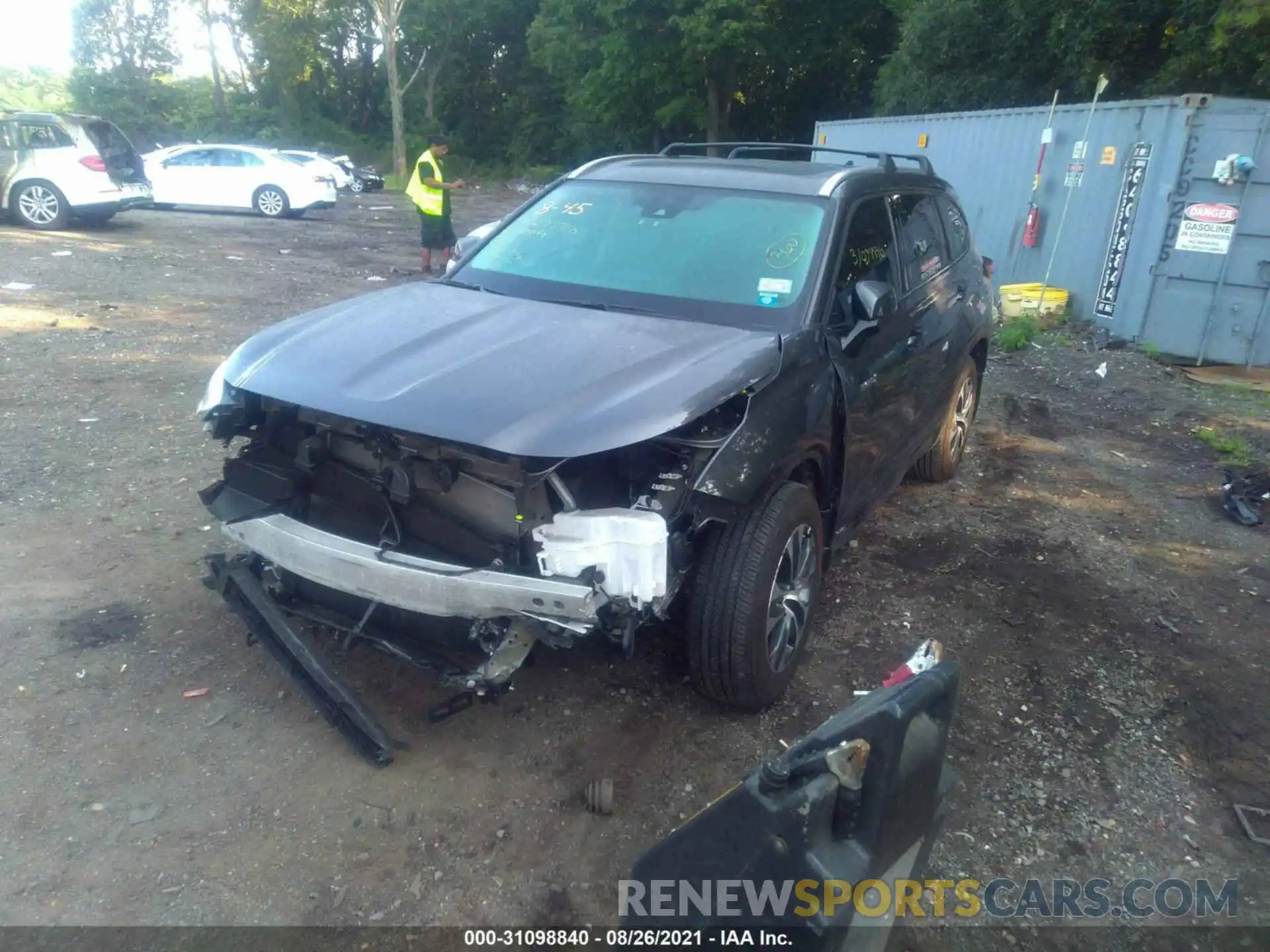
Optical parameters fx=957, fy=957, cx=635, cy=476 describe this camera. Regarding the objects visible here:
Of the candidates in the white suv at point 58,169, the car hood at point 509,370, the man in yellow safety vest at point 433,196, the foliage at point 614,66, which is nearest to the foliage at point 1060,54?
the foliage at point 614,66

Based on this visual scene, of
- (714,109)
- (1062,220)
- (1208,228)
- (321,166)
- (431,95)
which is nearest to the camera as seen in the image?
(1208,228)

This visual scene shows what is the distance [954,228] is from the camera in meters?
5.57

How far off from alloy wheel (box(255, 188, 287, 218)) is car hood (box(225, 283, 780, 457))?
17.3 m

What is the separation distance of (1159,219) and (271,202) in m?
16.3

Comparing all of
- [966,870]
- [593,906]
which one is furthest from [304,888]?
[966,870]

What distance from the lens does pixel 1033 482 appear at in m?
6.24

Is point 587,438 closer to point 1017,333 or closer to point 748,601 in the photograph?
point 748,601

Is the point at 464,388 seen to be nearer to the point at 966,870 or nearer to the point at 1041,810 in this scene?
the point at 966,870

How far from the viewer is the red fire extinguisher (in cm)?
1156

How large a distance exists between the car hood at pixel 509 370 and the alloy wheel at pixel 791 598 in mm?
723

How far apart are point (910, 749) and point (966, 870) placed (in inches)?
47.7

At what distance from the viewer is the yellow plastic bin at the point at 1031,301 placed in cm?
1073

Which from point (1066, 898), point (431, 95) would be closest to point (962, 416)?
point (1066, 898)

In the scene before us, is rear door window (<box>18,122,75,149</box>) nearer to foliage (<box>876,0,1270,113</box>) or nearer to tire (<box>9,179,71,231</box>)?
tire (<box>9,179,71,231</box>)
